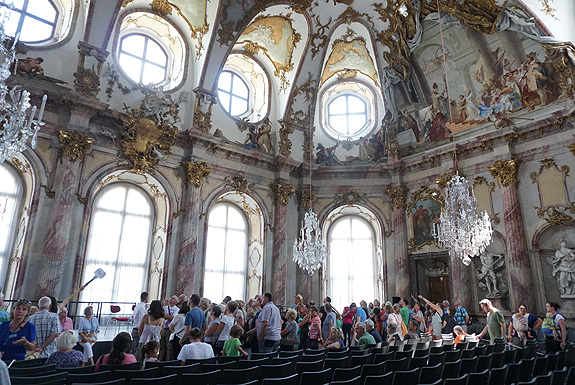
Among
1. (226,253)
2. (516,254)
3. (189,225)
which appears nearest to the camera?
(516,254)

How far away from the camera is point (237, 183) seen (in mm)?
15539

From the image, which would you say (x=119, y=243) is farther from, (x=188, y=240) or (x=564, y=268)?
(x=564, y=268)

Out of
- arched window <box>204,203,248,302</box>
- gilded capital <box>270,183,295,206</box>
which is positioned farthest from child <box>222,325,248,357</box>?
gilded capital <box>270,183,295,206</box>

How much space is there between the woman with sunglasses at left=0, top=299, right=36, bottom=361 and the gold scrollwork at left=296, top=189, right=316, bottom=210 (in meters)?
12.7

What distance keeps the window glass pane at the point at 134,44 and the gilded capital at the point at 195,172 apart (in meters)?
4.50

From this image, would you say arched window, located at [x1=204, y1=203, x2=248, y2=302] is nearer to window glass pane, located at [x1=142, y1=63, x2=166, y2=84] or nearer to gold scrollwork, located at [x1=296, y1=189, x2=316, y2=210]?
gold scrollwork, located at [x1=296, y1=189, x2=316, y2=210]

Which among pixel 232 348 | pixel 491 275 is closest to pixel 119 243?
pixel 232 348

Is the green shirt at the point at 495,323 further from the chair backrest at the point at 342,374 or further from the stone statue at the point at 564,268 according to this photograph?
the chair backrest at the point at 342,374

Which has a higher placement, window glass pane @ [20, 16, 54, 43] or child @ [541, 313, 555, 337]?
window glass pane @ [20, 16, 54, 43]

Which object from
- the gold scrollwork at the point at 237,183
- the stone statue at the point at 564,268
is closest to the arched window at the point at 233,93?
the gold scrollwork at the point at 237,183

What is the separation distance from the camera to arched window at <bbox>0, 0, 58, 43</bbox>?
12.2 meters

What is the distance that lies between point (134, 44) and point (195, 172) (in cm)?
530

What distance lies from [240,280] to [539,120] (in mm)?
12389

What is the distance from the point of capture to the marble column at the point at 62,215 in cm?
1072
